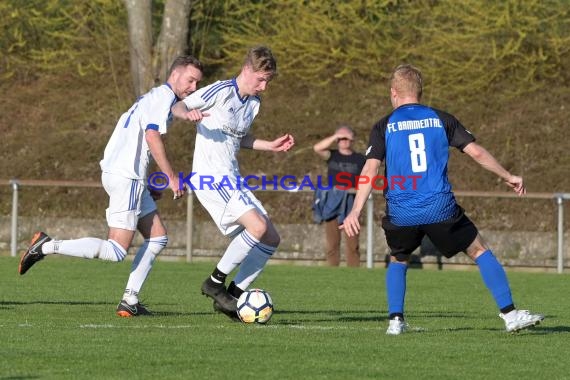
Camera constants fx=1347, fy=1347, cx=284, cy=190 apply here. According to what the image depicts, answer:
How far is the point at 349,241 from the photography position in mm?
19469

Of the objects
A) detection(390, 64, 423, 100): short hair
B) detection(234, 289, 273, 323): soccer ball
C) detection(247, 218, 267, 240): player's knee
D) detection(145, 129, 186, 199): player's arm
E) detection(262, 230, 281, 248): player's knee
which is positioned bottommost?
detection(234, 289, 273, 323): soccer ball

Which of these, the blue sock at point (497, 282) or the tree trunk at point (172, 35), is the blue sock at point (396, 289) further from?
the tree trunk at point (172, 35)

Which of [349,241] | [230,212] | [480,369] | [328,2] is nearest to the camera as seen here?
[480,369]

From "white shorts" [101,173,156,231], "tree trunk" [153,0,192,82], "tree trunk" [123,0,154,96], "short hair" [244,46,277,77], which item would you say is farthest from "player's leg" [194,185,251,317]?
"tree trunk" [123,0,154,96]

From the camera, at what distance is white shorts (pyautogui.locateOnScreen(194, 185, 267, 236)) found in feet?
33.5

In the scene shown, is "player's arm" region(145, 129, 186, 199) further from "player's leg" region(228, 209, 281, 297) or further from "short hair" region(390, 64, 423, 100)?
"short hair" region(390, 64, 423, 100)

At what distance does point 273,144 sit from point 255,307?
1302 mm

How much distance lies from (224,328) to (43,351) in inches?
76.7

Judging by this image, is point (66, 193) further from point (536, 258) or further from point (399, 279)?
point (399, 279)

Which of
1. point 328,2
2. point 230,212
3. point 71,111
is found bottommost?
point 230,212

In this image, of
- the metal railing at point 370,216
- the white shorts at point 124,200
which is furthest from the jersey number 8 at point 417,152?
the metal railing at point 370,216

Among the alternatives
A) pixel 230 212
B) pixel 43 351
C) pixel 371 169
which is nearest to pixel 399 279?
pixel 371 169

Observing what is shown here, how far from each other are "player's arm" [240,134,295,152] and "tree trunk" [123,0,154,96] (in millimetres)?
14784

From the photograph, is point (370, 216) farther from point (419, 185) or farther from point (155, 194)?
point (419, 185)
